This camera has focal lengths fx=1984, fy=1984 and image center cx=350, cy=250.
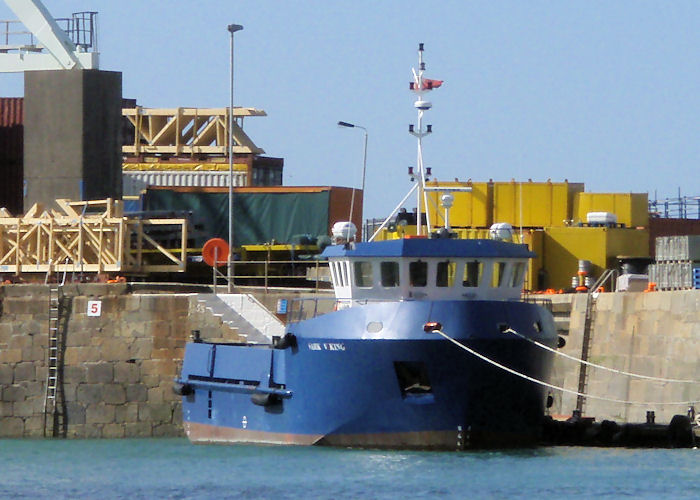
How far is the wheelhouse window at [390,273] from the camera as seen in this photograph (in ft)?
124

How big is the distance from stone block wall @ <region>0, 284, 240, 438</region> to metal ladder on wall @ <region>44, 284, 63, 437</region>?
0.13 metres

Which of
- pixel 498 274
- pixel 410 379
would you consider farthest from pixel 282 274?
pixel 410 379

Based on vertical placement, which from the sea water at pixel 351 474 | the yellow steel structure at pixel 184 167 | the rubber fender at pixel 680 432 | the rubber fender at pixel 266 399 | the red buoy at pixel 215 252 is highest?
the yellow steel structure at pixel 184 167

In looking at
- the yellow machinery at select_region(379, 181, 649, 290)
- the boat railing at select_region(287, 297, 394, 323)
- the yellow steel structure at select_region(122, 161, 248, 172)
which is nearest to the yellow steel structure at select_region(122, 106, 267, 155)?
the yellow steel structure at select_region(122, 161, 248, 172)

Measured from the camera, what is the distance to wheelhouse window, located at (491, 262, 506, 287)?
125 feet

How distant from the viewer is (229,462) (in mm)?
37531

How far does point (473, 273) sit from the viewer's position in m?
38.0

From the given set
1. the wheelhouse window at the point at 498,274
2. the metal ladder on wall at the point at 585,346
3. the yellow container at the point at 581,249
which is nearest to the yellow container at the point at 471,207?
the yellow container at the point at 581,249

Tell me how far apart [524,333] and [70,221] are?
51.6 ft

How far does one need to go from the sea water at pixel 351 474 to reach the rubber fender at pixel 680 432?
0.21 metres

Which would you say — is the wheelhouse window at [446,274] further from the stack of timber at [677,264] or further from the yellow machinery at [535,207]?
the yellow machinery at [535,207]

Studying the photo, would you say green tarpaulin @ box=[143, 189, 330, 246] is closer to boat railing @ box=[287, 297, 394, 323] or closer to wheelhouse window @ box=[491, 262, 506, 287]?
boat railing @ box=[287, 297, 394, 323]

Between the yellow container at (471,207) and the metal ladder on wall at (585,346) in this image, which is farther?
the yellow container at (471,207)

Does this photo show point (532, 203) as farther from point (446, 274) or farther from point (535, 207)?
point (446, 274)
